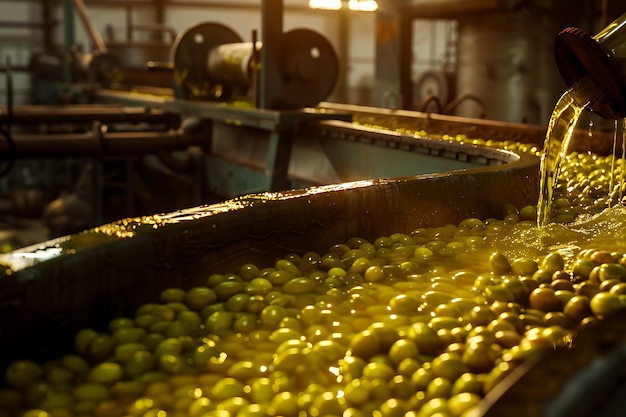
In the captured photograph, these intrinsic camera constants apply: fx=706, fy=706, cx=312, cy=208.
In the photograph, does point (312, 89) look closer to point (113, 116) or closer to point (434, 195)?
point (113, 116)

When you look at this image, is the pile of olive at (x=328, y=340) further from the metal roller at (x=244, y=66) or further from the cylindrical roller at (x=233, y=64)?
the cylindrical roller at (x=233, y=64)

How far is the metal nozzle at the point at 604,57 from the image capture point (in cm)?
235

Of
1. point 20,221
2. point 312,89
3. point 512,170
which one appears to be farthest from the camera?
point 20,221

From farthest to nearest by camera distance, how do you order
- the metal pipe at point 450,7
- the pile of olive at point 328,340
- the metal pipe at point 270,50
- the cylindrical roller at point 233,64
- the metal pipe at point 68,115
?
1. the metal pipe at point 450,7
2. the metal pipe at point 68,115
3. the cylindrical roller at point 233,64
4. the metal pipe at point 270,50
5. the pile of olive at point 328,340

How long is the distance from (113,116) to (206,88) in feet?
2.98

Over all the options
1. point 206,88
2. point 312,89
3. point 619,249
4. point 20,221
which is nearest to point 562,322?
point 619,249

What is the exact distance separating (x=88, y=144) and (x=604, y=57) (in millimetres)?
4101

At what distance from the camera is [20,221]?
450 inches

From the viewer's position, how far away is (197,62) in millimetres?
6613

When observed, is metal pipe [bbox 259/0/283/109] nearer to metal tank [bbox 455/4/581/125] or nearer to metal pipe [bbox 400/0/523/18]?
metal tank [bbox 455/4/581/125]

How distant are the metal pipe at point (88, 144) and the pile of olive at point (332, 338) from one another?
3664 mm

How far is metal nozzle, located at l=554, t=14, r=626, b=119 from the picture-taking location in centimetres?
235

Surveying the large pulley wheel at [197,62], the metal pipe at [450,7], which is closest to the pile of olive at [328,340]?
the large pulley wheel at [197,62]

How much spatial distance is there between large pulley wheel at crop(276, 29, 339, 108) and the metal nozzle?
276 centimetres
